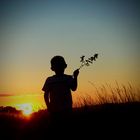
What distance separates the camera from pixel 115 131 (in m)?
6.34

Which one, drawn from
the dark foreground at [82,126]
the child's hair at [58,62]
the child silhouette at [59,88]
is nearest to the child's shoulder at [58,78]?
the child silhouette at [59,88]

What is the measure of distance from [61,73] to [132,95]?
12.4ft

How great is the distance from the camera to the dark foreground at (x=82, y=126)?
6.20 m

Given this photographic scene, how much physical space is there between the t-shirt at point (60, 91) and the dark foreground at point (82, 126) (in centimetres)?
18

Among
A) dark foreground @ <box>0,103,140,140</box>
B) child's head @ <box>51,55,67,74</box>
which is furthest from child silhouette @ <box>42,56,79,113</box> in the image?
dark foreground @ <box>0,103,140,140</box>

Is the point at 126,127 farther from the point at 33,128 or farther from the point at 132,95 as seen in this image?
the point at 132,95

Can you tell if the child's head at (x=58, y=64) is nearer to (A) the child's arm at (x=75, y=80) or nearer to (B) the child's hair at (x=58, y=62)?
(B) the child's hair at (x=58, y=62)

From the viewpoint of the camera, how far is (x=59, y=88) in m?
6.30

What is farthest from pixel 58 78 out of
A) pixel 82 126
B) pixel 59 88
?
pixel 82 126

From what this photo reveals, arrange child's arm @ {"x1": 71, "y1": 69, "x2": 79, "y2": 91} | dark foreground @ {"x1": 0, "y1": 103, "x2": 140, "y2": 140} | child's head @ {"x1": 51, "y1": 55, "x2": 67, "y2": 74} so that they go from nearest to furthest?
dark foreground @ {"x1": 0, "y1": 103, "x2": 140, "y2": 140}, child's arm @ {"x1": 71, "y1": 69, "x2": 79, "y2": 91}, child's head @ {"x1": 51, "y1": 55, "x2": 67, "y2": 74}

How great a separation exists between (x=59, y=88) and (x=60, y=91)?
61mm

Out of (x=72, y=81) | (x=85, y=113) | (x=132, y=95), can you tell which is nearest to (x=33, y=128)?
(x=85, y=113)

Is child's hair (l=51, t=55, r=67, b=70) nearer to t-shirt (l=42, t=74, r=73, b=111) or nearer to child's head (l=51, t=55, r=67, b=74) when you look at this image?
child's head (l=51, t=55, r=67, b=74)

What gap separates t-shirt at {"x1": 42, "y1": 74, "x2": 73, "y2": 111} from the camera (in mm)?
6238
